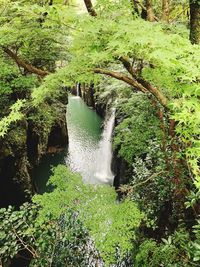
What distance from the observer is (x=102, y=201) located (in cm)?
670

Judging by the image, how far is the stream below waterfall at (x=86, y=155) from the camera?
17.5 metres

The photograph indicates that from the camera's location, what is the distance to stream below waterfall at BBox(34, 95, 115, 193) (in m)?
17.5

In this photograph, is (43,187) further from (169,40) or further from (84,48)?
(169,40)

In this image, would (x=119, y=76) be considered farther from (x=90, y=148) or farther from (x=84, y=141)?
(x=84, y=141)

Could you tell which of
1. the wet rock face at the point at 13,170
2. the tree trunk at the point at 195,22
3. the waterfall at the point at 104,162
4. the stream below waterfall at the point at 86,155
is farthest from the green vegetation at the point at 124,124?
the waterfall at the point at 104,162

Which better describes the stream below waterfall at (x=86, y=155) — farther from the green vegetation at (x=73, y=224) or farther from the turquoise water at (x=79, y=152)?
the green vegetation at (x=73, y=224)

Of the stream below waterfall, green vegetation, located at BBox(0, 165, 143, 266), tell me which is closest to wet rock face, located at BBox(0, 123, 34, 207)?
the stream below waterfall

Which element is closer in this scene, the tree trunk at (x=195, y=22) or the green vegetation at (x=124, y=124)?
the green vegetation at (x=124, y=124)

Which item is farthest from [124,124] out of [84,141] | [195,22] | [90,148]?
[84,141]

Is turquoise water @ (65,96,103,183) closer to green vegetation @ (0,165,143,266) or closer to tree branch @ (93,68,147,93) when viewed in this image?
green vegetation @ (0,165,143,266)

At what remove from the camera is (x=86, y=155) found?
67.9ft

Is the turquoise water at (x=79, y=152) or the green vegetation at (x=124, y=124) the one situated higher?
the green vegetation at (x=124, y=124)

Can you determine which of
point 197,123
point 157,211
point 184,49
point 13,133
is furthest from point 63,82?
point 13,133

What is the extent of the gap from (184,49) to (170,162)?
133 inches
